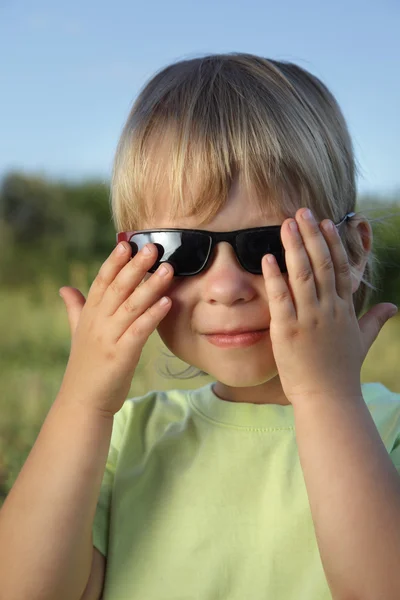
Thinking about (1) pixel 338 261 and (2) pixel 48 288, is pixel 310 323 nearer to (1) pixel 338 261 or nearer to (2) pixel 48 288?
(1) pixel 338 261

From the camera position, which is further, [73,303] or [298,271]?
[73,303]

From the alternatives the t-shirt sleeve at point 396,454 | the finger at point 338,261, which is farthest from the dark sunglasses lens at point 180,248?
the t-shirt sleeve at point 396,454

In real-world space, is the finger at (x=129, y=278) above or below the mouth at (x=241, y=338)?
above

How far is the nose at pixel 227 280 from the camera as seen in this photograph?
2.08m

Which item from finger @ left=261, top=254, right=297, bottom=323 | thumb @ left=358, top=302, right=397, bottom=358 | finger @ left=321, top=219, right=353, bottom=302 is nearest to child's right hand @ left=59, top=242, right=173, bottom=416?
finger @ left=261, top=254, right=297, bottom=323

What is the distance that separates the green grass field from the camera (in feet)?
14.7

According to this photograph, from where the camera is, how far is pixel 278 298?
6.48 feet

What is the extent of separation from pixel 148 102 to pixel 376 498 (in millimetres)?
1351

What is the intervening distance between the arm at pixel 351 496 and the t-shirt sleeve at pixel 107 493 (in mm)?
733

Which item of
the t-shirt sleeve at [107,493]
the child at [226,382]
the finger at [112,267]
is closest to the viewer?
the child at [226,382]

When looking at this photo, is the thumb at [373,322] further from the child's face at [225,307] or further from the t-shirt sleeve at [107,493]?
the t-shirt sleeve at [107,493]

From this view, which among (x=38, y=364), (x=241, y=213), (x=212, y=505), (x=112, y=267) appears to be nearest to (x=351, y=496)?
(x=212, y=505)

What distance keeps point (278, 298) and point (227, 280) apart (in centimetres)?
18

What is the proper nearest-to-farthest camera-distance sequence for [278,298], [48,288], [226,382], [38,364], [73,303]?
[278,298]
[226,382]
[73,303]
[38,364]
[48,288]
